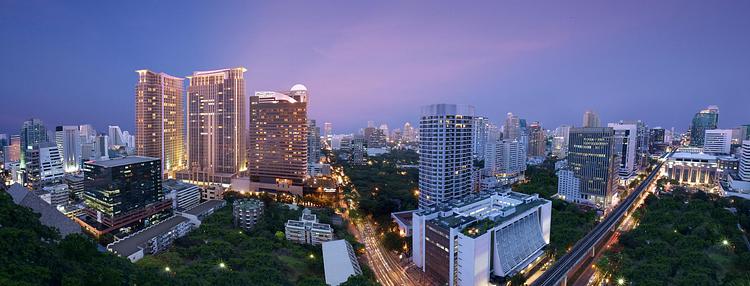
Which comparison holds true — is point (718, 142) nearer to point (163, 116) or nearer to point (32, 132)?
point (163, 116)

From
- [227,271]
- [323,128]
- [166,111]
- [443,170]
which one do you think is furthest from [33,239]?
[323,128]

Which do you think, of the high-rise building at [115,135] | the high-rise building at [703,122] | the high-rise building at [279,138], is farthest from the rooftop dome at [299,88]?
the high-rise building at [703,122]

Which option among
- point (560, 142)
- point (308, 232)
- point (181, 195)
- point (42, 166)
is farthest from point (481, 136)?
point (42, 166)

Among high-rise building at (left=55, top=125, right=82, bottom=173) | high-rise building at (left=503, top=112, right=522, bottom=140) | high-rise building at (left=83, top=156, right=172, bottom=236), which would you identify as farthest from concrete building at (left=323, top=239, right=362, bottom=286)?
high-rise building at (left=503, top=112, right=522, bottom=140)

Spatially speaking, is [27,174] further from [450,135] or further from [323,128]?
[323,128]

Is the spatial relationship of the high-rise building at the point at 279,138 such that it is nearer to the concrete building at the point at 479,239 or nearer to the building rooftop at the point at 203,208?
the building rooftop at the point at 203,208

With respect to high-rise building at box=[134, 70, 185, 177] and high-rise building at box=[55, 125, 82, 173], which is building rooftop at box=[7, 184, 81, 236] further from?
high-rise building at box=[55, 125, 82, 173]
